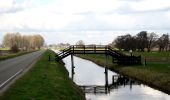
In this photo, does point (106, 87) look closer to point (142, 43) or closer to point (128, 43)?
point (128, 43)

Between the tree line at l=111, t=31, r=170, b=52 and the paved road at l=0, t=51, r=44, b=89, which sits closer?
the paved road at l=0, t=51, r=44, b=89

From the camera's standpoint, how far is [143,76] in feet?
150

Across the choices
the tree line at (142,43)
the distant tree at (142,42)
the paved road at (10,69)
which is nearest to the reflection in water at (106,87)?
the paved road at (10,69)

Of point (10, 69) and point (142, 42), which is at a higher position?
point (142, 42)

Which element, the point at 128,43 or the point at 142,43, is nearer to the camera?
the point at 128,43

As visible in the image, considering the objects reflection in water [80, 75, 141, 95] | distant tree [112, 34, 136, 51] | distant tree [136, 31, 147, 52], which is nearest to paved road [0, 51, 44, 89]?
reflection in water [80, 75, 141, 95]

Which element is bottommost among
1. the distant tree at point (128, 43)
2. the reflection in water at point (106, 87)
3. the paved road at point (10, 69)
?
the reflection in water at point (106, 87)

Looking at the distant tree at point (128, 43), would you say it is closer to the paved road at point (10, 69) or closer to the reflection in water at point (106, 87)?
the paved road at point (10, 69)

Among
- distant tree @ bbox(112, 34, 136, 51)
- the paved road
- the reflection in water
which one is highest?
distant tree @ bbox(112, 34, 136, 51)

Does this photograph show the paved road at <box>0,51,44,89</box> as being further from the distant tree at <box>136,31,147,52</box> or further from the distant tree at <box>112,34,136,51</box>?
the distant tree at <box>136,31,147,52</box>

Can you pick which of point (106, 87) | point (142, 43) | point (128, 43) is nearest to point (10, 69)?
point (106, 87)

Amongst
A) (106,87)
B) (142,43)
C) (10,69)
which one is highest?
(142,43)

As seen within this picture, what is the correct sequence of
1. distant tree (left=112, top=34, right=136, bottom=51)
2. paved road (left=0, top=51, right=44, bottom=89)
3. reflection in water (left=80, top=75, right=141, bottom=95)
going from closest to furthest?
1. paved road (left=0, top=51, right=44, bottom=89)
2. reflection in water (left=80, top=75, right=141, bottom=95)
3. distant tree (left=112, top=34, right=136, bottom=51)

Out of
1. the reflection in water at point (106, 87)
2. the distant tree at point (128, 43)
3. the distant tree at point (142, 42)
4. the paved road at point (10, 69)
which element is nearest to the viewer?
the paved road at point (10, 69)
